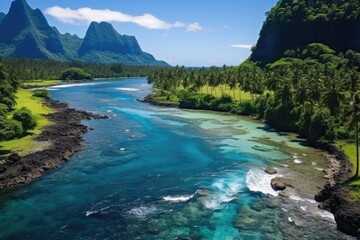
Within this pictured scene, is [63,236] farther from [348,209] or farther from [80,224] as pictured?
[348,209]

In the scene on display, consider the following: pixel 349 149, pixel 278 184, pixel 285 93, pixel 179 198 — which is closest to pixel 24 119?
pixel 179 198

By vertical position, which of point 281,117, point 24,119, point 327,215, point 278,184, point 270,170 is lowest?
point 327,215

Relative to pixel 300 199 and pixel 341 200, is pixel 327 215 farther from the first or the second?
pixel 300 199

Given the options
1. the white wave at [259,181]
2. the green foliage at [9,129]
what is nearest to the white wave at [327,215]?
the white wave at [259,181]

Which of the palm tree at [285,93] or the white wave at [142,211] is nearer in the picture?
the white wave at [142,211]

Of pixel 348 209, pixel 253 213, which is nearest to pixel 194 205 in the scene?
pixel 253 213

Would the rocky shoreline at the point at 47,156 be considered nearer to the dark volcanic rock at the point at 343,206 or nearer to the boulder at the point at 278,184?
the boulder at the point at 278,184
